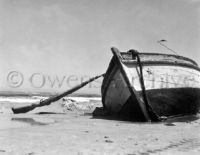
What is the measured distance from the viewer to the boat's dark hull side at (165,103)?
846cm

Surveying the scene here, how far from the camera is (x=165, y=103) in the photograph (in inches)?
346

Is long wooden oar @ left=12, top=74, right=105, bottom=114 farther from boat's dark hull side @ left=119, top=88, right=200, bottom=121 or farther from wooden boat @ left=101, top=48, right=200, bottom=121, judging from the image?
boat's dark hull side @ left=119, top=88, right=200, bottom=121

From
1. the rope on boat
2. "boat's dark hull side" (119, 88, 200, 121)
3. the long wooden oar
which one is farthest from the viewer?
the long wooden oar

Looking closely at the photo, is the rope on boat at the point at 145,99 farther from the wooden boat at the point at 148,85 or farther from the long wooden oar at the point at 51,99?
the long wooden oar at the point at 51,99

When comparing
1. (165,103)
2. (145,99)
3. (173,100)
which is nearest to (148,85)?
(145,99)

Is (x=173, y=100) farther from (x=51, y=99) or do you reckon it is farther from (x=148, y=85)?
(x=51, y=99)

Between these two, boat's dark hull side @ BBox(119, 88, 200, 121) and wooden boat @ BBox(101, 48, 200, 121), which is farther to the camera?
boat's dark hull side @ BBox(119, 88, 200, 121)

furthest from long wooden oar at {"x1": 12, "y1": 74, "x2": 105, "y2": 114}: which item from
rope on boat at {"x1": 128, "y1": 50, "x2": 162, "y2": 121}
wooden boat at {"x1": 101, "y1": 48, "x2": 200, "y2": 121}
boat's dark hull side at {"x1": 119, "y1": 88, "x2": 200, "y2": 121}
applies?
rope on boat at {"x1": 128, "y1": 50, "x2": 162, "y2": 121}

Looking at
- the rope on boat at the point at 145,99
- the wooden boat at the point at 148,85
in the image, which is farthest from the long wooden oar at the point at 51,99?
the rope on boat at the point at 145,99

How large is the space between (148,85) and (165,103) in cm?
91

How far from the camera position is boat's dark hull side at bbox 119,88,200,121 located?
8.46 meters

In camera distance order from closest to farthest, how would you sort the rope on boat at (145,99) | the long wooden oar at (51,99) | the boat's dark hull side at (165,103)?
1. the rope on boat at (145,99)
2. the boat's dark hull side at (165,103)
3. the long wooden oar at (51,99)

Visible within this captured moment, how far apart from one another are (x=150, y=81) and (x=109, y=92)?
182cm

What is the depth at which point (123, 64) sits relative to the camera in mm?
8258
